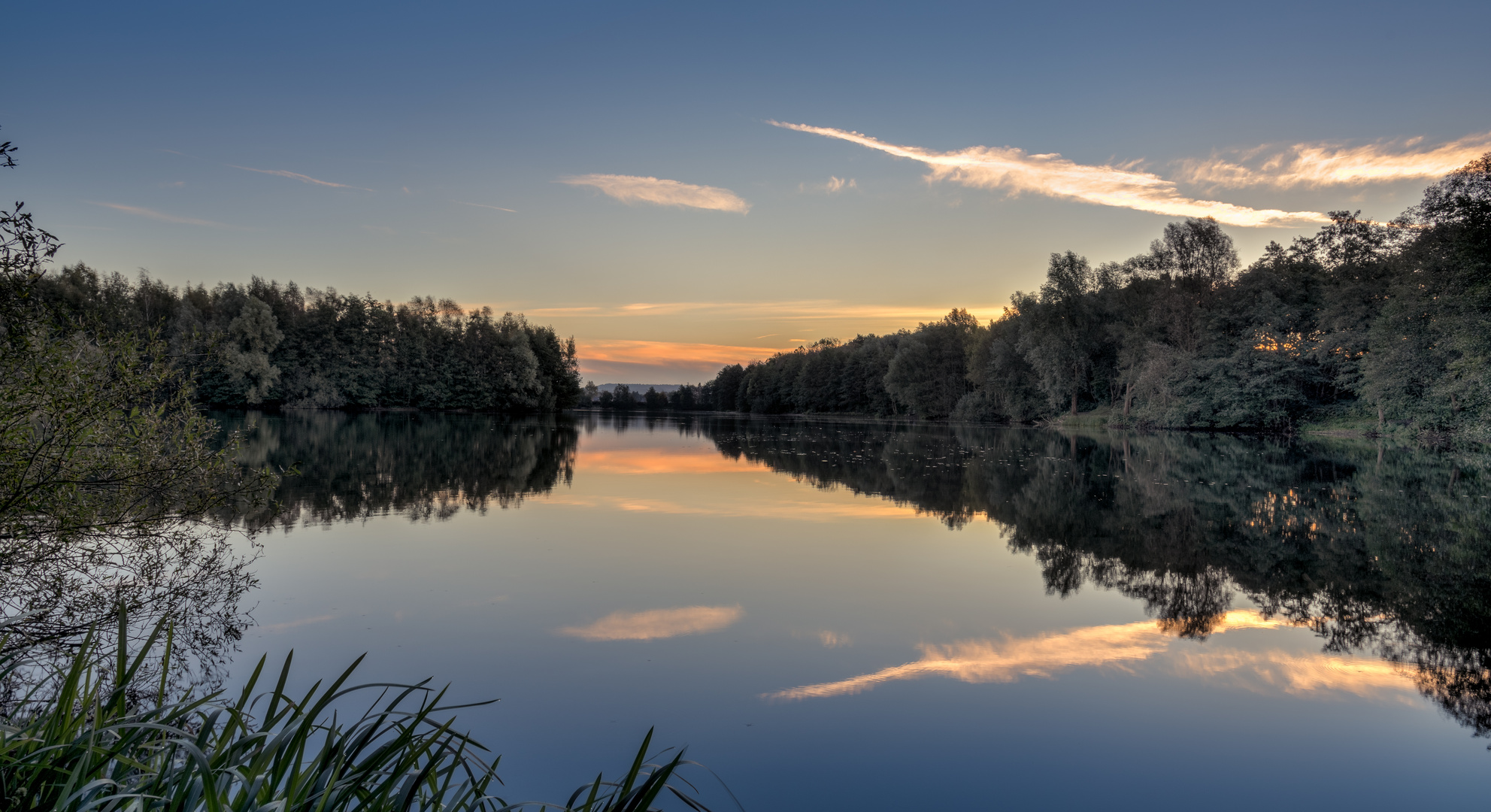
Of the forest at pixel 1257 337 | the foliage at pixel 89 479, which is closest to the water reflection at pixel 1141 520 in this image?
the foliage at pixel 89 479

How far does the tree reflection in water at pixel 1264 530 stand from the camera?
6.53 meters

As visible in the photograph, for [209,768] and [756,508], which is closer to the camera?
[209,768]

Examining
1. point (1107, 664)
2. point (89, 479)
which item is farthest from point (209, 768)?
point (1107, 664)

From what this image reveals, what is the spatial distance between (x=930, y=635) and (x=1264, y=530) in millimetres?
8095

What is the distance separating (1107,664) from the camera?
561 centimetres

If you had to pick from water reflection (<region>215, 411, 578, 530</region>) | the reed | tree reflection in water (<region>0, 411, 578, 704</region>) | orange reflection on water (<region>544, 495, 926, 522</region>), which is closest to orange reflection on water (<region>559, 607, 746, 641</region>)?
tree reflection in water (<region>0, 411, 578, 704</region>)

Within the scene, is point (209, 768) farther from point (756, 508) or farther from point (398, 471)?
point (398, 471)

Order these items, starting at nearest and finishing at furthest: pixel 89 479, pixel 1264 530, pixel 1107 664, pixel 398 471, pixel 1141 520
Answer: pixel 89 479 → pixel 1107 664 → pixel 1264 530 → pixel 1141 520 → pixel 398 471

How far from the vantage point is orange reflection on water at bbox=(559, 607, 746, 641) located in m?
→ 6.00

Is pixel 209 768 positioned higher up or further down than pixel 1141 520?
higher up

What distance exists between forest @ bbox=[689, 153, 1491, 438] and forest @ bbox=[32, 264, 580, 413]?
3904 cm

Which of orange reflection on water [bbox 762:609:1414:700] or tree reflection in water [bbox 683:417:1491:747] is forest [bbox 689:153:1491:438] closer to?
tree reflection in water [bbox 683:417:1491:747]

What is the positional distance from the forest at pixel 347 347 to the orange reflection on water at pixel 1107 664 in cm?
5629

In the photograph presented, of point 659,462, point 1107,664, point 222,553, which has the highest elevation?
point 222,553
